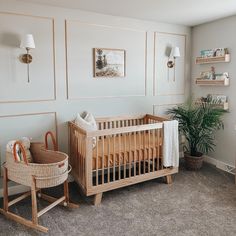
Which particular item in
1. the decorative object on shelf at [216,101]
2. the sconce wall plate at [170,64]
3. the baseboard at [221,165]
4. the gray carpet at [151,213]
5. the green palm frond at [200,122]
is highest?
the sconce wall plate at [170,64]

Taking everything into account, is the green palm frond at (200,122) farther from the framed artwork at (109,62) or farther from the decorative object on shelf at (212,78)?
the framed artwork at (109,62)

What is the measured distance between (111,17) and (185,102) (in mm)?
1920

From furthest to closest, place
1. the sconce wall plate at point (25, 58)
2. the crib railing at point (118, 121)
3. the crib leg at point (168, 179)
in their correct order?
the crib railing at point (118, 121)
the crib leg at point (168, 179)
the sconce wall plate at point (25, 58)

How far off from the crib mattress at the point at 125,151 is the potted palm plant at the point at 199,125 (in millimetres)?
737

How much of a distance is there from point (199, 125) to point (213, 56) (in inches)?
43.2

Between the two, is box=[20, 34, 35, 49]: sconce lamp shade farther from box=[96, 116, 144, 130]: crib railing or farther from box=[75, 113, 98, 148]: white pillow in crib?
box=[96, 116, 144, 130]: crib railing

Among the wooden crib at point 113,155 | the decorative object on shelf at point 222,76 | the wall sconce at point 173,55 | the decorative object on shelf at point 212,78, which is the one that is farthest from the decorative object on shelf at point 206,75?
the wooden crib at point 113,155

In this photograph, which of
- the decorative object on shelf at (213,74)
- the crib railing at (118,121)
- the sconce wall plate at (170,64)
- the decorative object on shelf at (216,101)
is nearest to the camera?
the crib railing at (118,121)

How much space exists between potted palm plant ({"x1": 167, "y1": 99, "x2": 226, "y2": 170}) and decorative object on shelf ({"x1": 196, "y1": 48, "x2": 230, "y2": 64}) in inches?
24.9

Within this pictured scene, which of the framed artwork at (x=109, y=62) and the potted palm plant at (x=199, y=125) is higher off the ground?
the framed artwork at (x=109, y=62)

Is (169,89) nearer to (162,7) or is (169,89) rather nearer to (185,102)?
(185,102)

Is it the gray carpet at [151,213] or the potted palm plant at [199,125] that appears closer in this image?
the gray carpet at [151,213]

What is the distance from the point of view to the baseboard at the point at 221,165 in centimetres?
368

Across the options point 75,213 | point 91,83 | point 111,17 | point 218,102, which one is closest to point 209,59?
point 218,102
